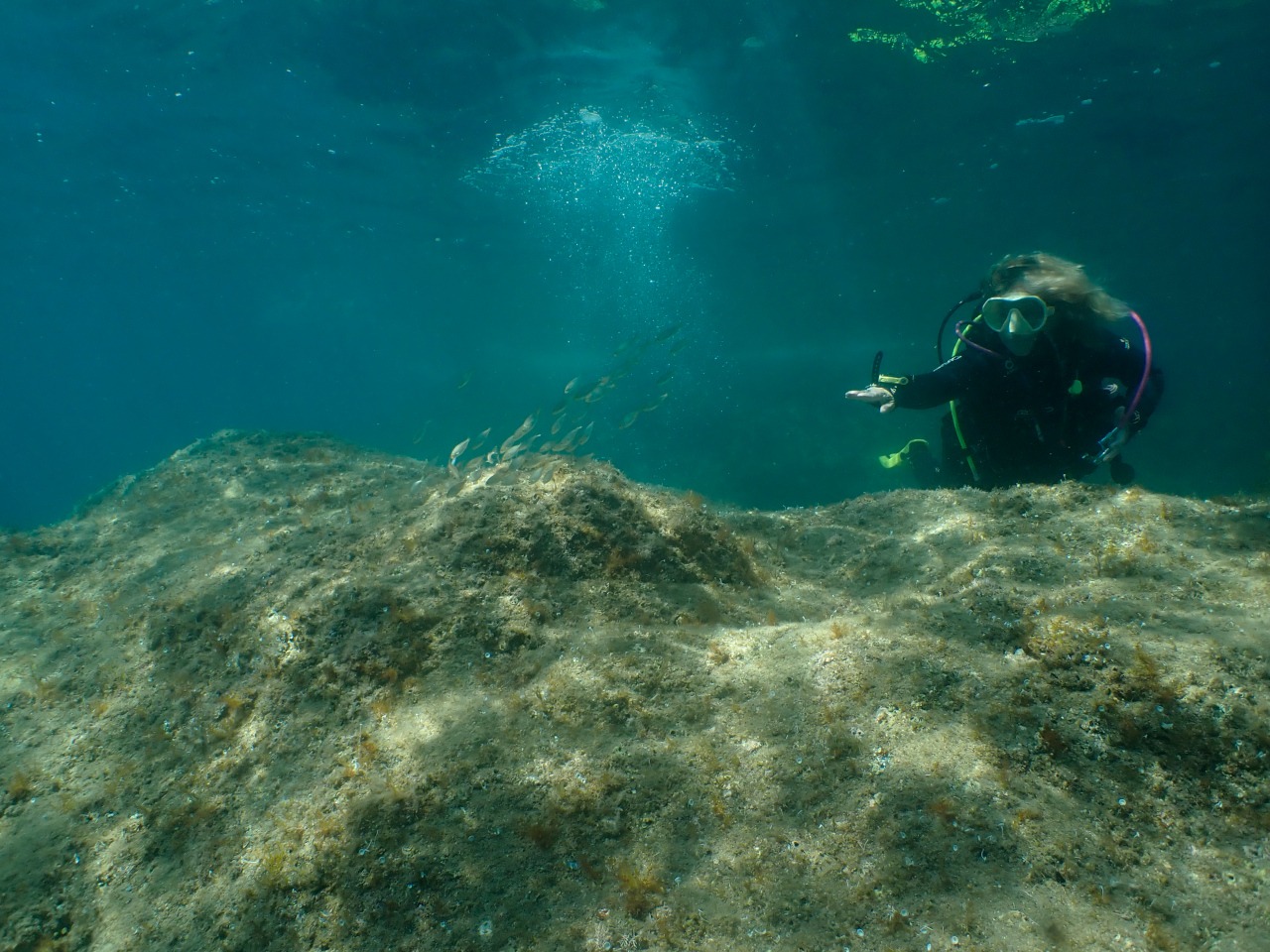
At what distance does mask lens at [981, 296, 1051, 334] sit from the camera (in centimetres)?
493

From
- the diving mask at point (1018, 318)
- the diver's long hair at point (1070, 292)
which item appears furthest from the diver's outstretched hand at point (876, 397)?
the diver's long hair at point (1070, 292)

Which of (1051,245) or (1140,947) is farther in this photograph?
(1051,245)

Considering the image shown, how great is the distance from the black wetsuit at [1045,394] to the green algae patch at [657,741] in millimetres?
1721

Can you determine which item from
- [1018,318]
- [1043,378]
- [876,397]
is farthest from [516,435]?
[1043,378]

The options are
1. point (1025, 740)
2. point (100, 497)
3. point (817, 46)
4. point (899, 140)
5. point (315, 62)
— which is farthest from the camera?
point (899, 140)

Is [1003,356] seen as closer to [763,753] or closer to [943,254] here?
[763,753]

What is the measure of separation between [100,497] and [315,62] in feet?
53.8

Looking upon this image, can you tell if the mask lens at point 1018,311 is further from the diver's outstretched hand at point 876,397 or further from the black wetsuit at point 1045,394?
the diver's outstretched hand at point 876,397

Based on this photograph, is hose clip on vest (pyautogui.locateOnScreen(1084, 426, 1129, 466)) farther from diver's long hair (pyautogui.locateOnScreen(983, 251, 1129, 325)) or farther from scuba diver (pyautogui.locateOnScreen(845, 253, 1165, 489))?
diver's long hair (pyautogui.locateOnScreen(983, 251, 1129, 325))

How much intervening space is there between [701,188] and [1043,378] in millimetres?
23995

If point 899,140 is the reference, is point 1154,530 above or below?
below

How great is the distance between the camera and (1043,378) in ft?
17.5

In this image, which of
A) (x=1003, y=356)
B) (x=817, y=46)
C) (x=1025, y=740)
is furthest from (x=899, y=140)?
(x=1025, y=740)

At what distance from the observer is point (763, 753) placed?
2242 mm
